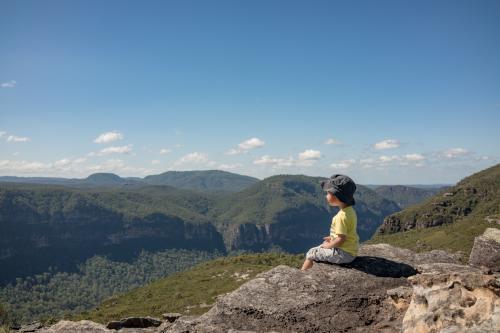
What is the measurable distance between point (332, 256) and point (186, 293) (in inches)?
3939

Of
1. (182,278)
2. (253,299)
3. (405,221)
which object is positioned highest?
(253,299)

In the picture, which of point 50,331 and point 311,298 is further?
point 50,331

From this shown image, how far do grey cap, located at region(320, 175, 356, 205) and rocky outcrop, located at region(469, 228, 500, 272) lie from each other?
746 centimetres

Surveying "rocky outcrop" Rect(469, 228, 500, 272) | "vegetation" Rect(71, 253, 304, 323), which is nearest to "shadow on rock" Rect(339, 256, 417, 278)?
"rocky outcrop" Rect(469, 228, 500, 272)

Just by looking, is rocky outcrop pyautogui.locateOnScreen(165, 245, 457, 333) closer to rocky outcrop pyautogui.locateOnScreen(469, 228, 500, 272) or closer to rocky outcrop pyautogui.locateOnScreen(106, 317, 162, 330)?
rocky outcrop pyautogui.locateOnScreen(469, 228, 500, 272)

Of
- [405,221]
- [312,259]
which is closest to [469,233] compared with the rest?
[405,221]

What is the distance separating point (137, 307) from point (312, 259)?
9564cm

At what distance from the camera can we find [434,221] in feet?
570

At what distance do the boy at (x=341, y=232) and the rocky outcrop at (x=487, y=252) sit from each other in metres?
6.91

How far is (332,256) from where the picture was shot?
43.2 feet

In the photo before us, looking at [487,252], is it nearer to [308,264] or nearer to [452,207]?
[308,264]

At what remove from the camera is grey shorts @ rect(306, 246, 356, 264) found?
1317 cm

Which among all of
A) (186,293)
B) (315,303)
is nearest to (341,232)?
(315,303)

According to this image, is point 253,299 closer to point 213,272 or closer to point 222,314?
point 222,314
